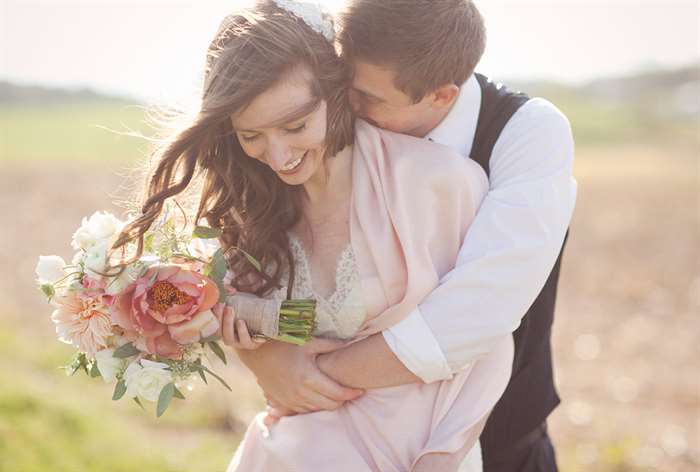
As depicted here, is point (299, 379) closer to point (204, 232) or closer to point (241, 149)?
point (204, 232)

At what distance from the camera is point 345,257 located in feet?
10.1

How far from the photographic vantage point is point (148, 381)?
2738 mm

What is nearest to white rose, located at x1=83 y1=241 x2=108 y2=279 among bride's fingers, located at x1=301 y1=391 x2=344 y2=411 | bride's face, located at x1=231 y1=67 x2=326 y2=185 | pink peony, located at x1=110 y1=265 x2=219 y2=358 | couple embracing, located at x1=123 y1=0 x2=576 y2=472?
pink peony, located at x1=110 y1=265 x2=219 y2=358

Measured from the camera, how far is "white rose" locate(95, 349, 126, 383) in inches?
111

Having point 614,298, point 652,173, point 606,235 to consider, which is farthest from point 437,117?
point 652,173

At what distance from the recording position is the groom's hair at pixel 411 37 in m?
2.98

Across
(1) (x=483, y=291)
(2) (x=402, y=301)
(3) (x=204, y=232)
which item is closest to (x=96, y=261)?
(3) (x=204, y=232)

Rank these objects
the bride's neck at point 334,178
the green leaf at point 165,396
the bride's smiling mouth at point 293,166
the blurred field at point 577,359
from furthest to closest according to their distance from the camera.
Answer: the blurred field at point 577,359
the bride's neck at point 334,178
the bride's smiling mouth at point 293,166
the green leaf at point 165,396

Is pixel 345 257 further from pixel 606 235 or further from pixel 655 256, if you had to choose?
pixel 606 235

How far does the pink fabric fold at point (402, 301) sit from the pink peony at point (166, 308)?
0.53 m

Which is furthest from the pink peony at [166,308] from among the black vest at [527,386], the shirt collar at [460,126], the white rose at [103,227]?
the black vest at [527,386]

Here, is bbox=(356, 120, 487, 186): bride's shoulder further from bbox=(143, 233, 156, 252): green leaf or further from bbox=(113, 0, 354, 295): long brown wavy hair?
bbox=(143, 233, 156, 252): green leaf

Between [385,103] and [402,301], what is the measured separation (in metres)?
0.70

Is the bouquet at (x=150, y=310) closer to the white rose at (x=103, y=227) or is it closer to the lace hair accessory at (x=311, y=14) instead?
the white rose at (x=103, y=227)
